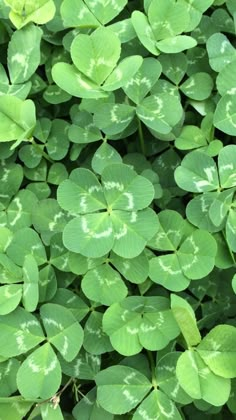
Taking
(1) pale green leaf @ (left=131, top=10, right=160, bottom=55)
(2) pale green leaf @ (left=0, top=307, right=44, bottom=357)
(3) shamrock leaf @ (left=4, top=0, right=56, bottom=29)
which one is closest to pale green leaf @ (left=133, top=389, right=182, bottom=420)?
(2) pale green leaf @ (left=0, top=307, right=44, bottom=357)

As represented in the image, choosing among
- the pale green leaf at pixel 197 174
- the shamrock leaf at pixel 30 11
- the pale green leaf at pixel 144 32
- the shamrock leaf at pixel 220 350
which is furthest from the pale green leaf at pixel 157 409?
the shamrock leaf at pixel 30 11

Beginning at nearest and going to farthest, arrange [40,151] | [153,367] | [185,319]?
[185,319] < [153,367] < [40,151]

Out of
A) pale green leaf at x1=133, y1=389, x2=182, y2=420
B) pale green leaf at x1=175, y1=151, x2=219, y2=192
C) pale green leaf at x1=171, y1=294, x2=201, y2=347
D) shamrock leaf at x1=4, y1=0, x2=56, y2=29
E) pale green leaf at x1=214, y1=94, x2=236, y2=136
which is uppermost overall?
shamrock leaf at x1=4, y1=0, x2=56, y2=29

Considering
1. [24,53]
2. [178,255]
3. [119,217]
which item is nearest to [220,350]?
[178,255]

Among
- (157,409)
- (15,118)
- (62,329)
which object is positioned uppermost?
(15,118)

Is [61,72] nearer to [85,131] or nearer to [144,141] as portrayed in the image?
[85,131]

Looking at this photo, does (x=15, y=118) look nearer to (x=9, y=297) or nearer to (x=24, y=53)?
(x=24, y=53)

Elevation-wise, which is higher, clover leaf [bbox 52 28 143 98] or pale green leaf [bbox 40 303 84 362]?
clover leaf [bbox 52 28 143 98]

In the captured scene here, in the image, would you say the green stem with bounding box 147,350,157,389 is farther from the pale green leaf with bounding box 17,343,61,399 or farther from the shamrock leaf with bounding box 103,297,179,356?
the pale green leaf with bounding box 17,343,61,399
